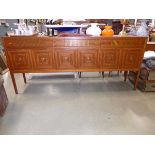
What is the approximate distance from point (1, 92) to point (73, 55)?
3.87ft

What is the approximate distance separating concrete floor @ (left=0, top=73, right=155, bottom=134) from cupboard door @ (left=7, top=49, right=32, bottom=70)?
476 mm

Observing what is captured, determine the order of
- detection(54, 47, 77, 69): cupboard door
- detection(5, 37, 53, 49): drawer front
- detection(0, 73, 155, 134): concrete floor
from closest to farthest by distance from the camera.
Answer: detection(0, 73, 155, 134): concrete floor → detection(5, 37, 53, 49): drawer front → detection(54, 47, 77, 69): cupboard door

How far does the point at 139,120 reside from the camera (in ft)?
6.84

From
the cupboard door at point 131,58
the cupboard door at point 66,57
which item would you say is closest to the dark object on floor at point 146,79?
the cupboard door at point 131,58

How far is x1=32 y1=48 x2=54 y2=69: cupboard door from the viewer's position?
8.45 feet

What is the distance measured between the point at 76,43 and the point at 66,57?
27 centimetres

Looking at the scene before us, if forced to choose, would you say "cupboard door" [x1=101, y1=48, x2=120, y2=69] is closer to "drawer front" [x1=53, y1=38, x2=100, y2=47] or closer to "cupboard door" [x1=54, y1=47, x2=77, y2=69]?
"drawer front" [x1=53, y1=38, x2=100, y2=47]

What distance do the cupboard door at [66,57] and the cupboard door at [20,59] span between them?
0.45 m

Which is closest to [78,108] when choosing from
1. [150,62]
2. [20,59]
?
[20,59]

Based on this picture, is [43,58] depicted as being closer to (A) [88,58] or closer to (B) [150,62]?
(A) [88,58]

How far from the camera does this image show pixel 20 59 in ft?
8.55

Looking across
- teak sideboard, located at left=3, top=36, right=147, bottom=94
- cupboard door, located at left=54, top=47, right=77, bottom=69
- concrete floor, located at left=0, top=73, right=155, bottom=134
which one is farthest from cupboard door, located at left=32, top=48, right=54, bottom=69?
concrete floor, located at left=0, top=73, right=155, bottom=134
